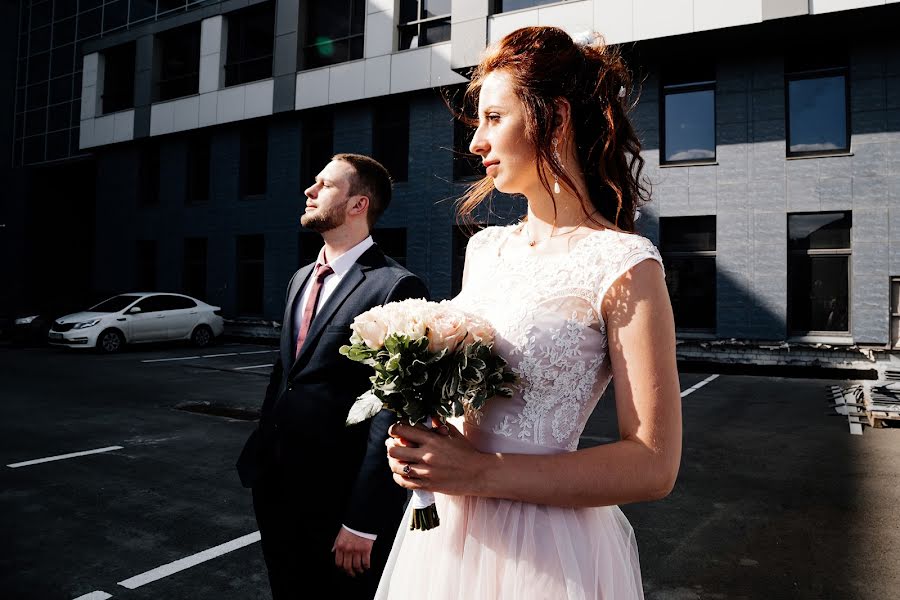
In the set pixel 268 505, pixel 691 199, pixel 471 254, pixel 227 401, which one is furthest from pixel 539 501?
pixel 691 199

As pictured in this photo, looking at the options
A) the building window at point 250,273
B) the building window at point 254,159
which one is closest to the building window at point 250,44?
the building window at point 254,159

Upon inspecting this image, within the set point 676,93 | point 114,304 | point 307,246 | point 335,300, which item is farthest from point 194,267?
point 335,300

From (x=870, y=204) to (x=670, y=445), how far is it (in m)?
14.5

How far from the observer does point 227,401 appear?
9094 millimetres

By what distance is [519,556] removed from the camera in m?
1.47

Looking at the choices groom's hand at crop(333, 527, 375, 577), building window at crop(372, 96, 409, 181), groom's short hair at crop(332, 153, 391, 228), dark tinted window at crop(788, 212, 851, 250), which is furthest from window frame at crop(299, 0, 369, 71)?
groom's hand at crop(333, 527, 375, 577)

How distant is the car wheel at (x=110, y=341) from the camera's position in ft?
48.3

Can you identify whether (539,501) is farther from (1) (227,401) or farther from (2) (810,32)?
(2) (810,32)

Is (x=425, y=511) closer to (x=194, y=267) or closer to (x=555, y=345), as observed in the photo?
(x=555, y=345)

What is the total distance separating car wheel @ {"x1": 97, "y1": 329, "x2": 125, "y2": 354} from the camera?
1473cm

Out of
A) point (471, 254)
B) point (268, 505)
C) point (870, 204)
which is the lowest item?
point (268, 505)

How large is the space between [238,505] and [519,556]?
392 cm

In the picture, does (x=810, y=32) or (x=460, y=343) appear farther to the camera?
(x=810, y=32)

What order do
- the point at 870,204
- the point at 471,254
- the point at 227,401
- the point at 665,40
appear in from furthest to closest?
the point at 665,40 < the point at 870,204 < the point at 227,401 < the point at 471,254
